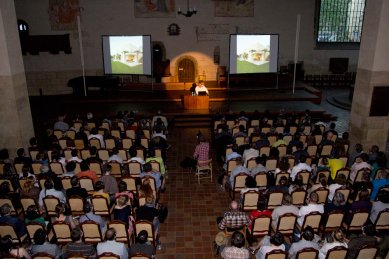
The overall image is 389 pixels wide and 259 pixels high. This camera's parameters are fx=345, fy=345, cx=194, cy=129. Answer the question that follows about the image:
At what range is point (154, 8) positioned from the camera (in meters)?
20.4

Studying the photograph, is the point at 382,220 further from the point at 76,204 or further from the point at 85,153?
the point at 85,153

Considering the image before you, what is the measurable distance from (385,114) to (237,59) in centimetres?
786

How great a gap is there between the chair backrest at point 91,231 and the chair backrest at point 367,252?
4.33 meters

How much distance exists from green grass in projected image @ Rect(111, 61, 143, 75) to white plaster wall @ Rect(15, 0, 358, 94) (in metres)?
3.17

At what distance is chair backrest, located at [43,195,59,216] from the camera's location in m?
6.86

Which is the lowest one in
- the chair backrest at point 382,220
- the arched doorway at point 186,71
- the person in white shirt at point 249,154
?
the chair backrest at point 382,220

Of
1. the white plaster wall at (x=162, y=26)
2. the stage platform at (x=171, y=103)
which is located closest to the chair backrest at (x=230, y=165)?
the stage platform at (x=171, y=103)

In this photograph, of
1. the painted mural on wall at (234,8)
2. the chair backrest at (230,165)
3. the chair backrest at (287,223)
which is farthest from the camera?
the painted mural on wall at (234,8)

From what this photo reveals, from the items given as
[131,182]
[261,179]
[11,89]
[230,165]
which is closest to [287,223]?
[261,179]

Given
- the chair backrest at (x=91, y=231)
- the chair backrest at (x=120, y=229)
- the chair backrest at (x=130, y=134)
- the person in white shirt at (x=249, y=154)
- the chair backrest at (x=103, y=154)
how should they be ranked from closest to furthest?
the chair backrest at (x=120, y=229), the chair backrest at (x=91, y=231), the person in white shirt at (x=249, y=154), the chair backrest at (x=103, y=154), the chair backrest at (x=130, y=134)

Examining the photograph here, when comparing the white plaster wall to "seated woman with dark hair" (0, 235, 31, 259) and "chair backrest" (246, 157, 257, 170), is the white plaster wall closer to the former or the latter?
"chair backrest" (246, 157, 257, 170)

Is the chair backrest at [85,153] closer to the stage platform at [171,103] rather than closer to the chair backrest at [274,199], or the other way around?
the chair backrest at [274,199]

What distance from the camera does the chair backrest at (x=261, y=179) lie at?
799 cm

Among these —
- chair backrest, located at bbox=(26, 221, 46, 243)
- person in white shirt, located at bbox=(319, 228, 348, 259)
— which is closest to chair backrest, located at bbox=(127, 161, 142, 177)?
chair backrest, located at bbox=(26, 221, 46, 243)
